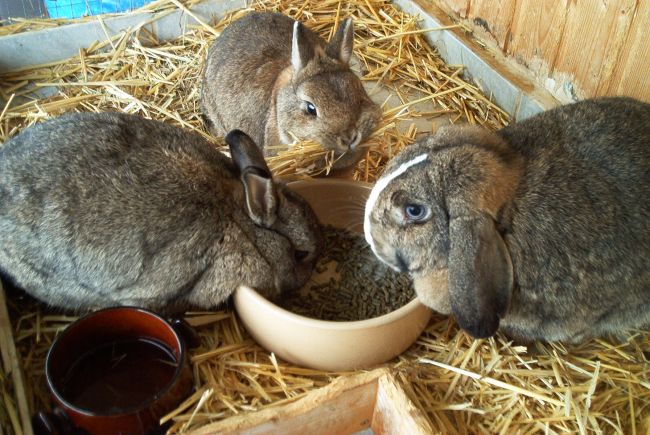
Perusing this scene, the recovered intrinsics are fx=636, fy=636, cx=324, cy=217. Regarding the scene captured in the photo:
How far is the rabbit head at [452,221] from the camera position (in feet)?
7.80

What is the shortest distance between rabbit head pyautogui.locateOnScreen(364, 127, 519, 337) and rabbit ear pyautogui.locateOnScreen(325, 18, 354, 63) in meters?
1.11

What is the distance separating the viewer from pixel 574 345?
2.89m

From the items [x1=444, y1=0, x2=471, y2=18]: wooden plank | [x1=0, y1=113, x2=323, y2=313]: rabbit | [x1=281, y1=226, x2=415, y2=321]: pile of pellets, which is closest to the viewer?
[x1=0, y1=113, x2=323, y2=313]: rabbit

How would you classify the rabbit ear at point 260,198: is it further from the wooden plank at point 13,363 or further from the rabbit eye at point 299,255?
the wooden plank at point 13,363

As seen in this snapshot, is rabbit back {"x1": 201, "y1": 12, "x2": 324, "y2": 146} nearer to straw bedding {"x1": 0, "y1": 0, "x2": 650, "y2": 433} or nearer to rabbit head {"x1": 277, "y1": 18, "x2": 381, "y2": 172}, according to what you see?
rabbit head {"x1": 277, "y1": 18, "x2": 381, "y2": 172}

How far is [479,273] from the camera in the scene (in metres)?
2.36

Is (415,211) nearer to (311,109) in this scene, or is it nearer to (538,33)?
(311,109)

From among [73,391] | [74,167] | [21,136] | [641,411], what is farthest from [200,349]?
[641,411]

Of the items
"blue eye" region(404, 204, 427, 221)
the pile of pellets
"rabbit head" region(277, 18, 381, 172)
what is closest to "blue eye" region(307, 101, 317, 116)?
"rabbit head" region(277, 18, 381, 172)

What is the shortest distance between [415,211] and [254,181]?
2.34 feet

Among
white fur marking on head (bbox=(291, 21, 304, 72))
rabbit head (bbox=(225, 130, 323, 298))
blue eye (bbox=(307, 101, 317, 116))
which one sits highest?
white fur marking on head (bbox=(291, 21, 304, 72))

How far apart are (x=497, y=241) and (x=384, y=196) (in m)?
0.49

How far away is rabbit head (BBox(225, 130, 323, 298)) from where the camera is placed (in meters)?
2.83

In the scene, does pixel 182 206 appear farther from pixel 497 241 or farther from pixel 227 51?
pixel 227 51
